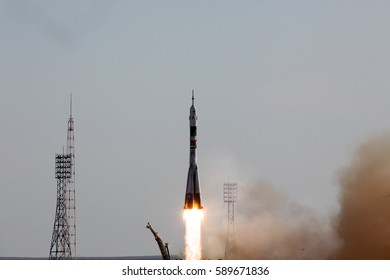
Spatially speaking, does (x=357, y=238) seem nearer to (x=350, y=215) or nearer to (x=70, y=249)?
(x=350, y=215)

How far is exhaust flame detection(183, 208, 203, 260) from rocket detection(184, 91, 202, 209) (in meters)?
0.74

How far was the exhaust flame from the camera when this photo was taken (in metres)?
119

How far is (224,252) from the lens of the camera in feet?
519

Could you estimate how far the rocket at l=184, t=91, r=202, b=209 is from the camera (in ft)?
392

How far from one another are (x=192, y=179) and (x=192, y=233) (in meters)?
5.76

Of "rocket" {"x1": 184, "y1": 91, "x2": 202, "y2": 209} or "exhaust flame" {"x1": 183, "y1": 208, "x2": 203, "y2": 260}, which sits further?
"rocket" {"x1": 184, "y1": 91, "x2": 202, "y2": 209}

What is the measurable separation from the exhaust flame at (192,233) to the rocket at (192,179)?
738 mm

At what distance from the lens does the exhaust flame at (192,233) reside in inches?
4683

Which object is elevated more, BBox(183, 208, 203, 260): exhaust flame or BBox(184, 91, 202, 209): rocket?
BBox(184, 91, 202, 209): rocket
